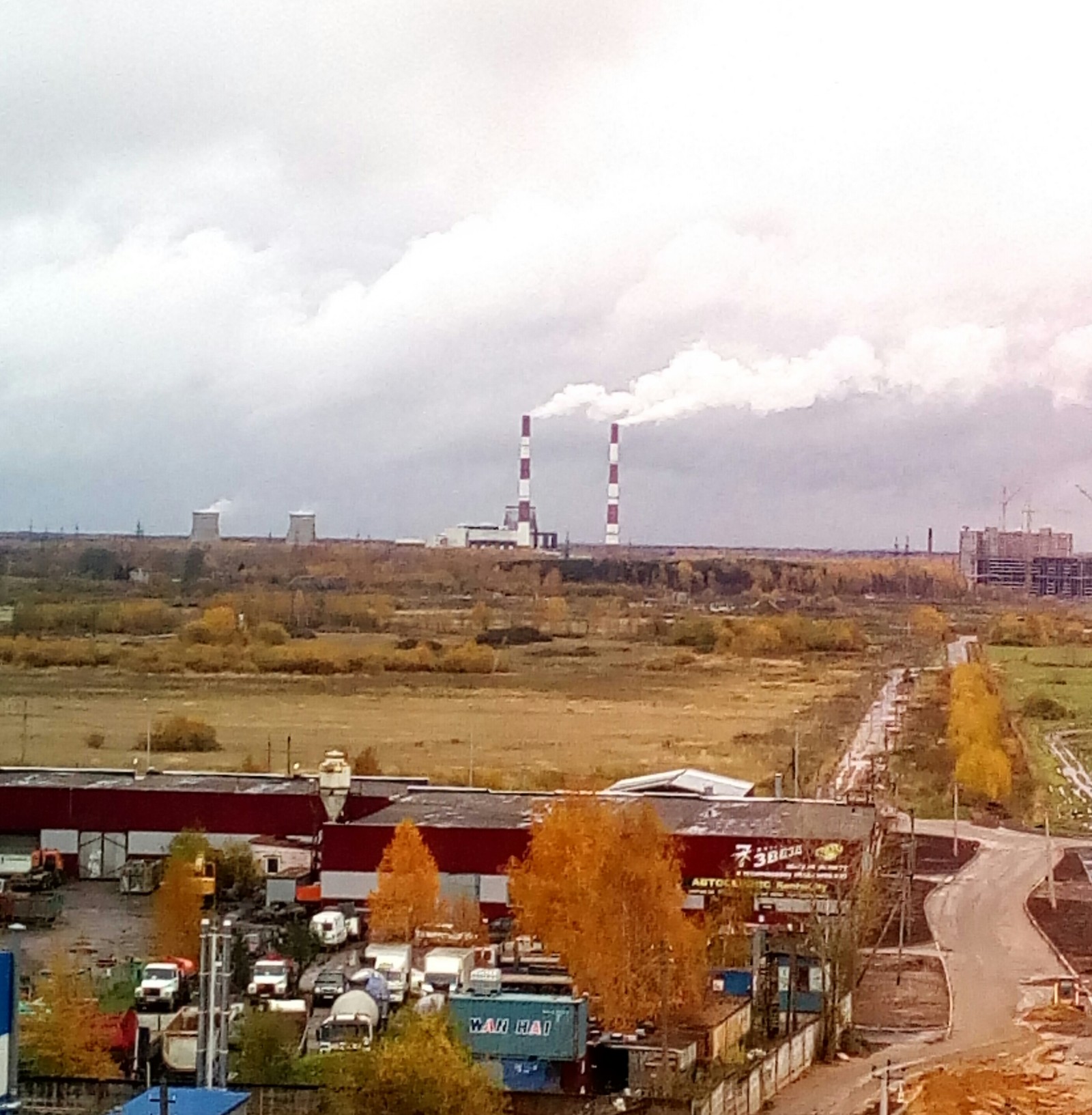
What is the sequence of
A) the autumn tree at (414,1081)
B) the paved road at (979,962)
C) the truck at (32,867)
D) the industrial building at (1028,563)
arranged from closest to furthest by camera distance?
1. the autumn tree at (414,1081)
2. the paved road at (979,962)
3. the truck at (32,867)
4. the industrial building at (1028,563)

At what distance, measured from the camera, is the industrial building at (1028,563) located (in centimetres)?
1068

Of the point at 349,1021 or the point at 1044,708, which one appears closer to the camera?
the point at 349,1021

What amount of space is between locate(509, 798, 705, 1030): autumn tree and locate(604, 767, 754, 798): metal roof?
1696 mm

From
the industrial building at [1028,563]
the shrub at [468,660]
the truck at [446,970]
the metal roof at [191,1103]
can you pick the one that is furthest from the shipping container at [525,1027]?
the industrial building at [1028,563]

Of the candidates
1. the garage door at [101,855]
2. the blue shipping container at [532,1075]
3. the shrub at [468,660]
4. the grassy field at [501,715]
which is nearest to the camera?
the blue shipping container at [532,1075]

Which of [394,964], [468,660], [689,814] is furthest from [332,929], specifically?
[468,660]

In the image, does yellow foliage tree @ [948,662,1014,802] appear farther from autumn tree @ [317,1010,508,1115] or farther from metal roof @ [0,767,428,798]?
autumn tree @ [317,1010,508,1115]

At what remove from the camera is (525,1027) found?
14.1 feet

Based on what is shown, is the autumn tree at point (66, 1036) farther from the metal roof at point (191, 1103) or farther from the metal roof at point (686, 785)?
the metal roof at point (686, 785)

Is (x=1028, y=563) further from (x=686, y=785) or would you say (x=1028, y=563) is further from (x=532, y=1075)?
(x=532, y=1075)

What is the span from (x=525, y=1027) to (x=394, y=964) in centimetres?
88

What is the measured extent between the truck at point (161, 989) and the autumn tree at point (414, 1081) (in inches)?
45.5

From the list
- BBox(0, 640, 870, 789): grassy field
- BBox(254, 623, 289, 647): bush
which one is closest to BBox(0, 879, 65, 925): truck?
BBox(0, 640, 870, 789): grassy field

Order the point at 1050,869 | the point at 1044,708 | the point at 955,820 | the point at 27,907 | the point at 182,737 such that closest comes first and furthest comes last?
the point at 27,907
the point at 1050,869
the point at 955,820
the point at 182,737
the point at 1044,708
